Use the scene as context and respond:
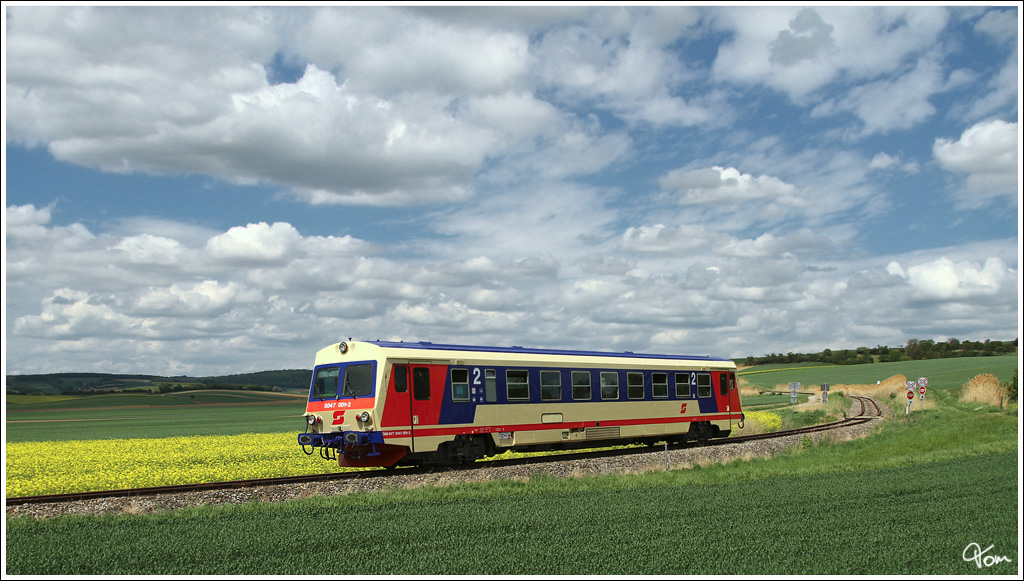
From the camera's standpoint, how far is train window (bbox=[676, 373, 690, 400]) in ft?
78.7

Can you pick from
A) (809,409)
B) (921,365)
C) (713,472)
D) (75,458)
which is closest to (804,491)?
(713,472)

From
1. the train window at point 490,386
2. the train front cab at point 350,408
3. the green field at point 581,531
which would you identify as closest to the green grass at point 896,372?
the train window at point 490,386

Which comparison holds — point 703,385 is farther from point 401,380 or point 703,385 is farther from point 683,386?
point 401,380

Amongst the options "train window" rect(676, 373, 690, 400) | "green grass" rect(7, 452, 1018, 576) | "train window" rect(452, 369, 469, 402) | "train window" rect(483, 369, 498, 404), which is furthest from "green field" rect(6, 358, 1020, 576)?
"train window" rect(676, 373, 690, 400)

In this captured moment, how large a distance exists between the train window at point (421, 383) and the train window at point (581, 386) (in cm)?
473

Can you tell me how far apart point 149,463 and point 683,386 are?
1643cm

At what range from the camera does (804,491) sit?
45.3ft

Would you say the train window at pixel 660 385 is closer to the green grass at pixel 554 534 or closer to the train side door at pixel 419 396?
the train side door at pixel 419 396

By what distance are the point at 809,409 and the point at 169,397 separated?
7071 cm

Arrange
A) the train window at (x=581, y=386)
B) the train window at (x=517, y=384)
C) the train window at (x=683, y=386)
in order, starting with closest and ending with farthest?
the train window at (x=517, y=384) < the train window at (x=581, y=386) < the train window at (x=683, y=386)

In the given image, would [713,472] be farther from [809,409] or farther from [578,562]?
[809,409]

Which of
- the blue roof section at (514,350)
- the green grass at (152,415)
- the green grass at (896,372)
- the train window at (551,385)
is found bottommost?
the green grass at (152,415)

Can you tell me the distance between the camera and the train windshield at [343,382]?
17297 millimetres

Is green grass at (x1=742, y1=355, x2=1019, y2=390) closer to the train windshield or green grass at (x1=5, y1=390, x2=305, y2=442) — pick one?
green grass at (x1=5, y1=390, x2=305, y2=442)
